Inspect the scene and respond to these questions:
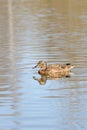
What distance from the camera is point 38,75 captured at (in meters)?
13.3

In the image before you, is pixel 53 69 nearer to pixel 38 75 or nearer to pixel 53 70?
pixel 53 70

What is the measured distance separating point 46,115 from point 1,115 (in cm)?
68

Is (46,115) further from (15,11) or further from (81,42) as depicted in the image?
(15,11)

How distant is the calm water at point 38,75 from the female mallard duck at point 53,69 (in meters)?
0.16

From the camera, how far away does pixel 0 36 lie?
19906 mm

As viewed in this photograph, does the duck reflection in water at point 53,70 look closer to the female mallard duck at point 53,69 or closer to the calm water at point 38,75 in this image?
the female mallard duck at point 53,69

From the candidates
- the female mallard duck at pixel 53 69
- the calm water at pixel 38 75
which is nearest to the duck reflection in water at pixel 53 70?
the female mallard duck at pixel 53 69

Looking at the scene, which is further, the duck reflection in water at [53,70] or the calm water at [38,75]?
the duck reflection in water at [53,70]

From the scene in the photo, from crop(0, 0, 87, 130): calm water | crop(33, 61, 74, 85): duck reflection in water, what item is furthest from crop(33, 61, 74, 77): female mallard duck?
crop(0, 0, 87, 130): calm water

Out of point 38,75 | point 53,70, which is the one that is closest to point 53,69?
A: point 53,70

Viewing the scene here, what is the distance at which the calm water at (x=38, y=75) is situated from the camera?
9.38 m

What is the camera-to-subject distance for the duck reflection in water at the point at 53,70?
13.2m

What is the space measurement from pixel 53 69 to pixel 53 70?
4 cm

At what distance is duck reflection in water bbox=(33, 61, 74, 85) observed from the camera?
13.2 metres
